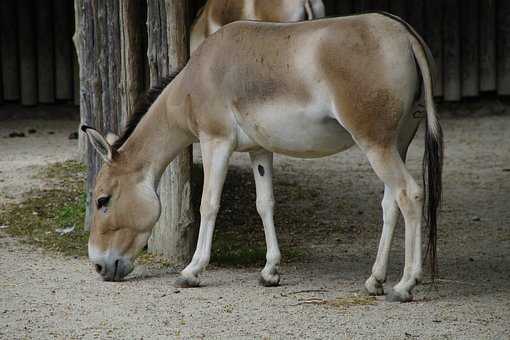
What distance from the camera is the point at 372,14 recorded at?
6559 millimetres

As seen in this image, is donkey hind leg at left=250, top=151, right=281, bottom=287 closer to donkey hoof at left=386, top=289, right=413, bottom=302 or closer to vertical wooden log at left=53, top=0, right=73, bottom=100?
donkey hoof at left=386, top=289, right=413, bottom=302

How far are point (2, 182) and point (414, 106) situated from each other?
4888 mm

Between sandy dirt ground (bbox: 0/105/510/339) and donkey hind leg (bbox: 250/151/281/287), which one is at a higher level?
donkey hind leg (bbox: 250/151/281/287)

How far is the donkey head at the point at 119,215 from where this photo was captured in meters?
7.03

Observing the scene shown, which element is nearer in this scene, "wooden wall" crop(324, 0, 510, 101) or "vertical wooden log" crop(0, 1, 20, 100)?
"vertical wooden log" crop(0, 1, 20, 100)

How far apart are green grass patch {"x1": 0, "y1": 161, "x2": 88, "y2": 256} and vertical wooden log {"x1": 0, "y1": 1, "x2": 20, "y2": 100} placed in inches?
150

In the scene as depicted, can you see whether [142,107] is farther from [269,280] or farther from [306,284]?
[306,284]

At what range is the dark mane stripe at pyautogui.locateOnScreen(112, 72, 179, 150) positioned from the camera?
23.7ft

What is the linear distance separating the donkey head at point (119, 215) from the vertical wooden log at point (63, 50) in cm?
706

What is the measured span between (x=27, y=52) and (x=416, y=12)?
499 cm

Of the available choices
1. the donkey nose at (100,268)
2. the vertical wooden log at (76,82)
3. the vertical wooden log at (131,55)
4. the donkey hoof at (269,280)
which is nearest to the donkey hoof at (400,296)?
the donkey hoof at (269,280)

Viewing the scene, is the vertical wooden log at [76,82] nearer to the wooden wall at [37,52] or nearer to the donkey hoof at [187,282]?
the wooden wall at [37,52]

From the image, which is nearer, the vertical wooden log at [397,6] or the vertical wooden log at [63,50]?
the vertical wooden log at [63,50]

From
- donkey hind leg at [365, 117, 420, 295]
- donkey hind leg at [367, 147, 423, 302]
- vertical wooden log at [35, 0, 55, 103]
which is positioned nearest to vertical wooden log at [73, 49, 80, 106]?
vertical wooden log at [35, 0, 55, 103]
